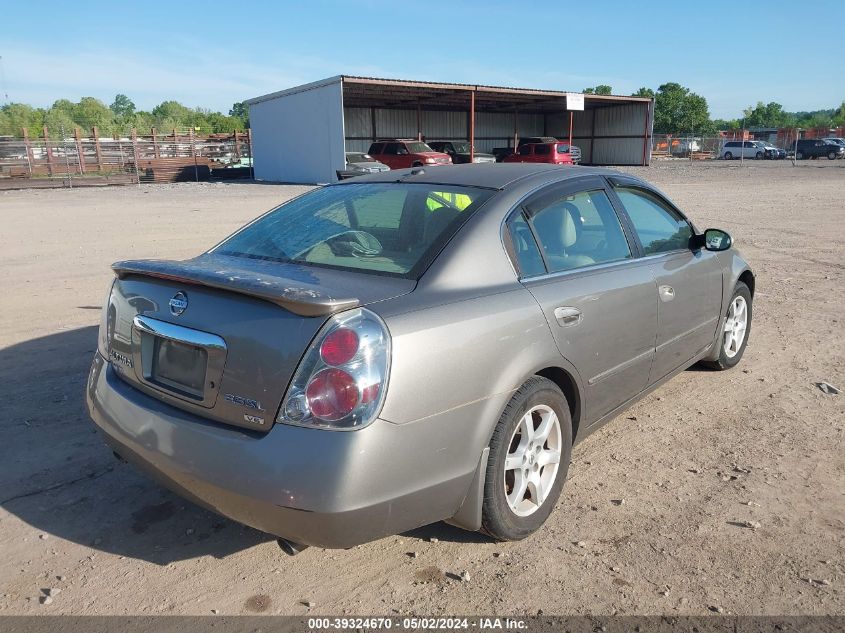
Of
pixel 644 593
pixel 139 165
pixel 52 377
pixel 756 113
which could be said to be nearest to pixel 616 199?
pixel 644 593

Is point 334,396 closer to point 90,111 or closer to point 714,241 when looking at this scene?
point 714,241

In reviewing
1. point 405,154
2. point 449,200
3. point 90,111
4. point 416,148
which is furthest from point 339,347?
point 90,111

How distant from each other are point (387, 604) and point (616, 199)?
253 cm

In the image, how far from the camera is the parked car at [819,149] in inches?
2042

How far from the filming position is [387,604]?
2.59 m

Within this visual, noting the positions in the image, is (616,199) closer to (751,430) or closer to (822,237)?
(751,430)

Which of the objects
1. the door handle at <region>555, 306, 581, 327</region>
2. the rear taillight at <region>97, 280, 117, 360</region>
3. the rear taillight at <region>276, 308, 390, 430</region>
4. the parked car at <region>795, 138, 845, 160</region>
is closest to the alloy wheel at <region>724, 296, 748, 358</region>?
the door handle at <region>555, 306, 581, 327</region>

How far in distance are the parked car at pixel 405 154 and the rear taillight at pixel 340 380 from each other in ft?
91.0

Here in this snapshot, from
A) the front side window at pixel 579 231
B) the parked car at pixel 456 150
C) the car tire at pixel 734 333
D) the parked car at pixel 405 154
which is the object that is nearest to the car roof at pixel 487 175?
the front side window at pixel 579 231

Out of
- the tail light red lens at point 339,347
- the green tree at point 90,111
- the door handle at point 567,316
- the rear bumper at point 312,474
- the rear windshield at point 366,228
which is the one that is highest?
the green tree at point 90,111

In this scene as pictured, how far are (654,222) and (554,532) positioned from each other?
2118 millimetres

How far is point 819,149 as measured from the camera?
52875 mm

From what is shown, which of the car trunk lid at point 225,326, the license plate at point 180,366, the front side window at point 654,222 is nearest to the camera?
the car trunk lid at point 225,326

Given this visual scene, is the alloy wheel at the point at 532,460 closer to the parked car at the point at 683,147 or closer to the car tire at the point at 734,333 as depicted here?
the car tire at the point at 734,333
